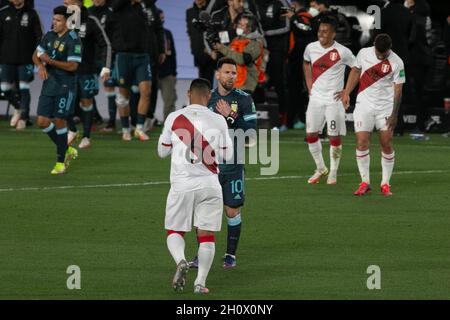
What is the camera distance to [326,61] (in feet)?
64.6

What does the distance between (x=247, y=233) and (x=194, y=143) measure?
145 inches

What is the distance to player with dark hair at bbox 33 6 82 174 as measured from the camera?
66.8ft

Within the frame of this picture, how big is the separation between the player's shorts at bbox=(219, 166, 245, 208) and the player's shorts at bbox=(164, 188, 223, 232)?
135 cm

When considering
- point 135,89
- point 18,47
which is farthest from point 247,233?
point 18,47

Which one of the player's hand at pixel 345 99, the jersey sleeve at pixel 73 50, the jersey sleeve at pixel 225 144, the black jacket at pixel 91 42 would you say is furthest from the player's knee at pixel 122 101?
the jersey sleeve at pixel 225 144

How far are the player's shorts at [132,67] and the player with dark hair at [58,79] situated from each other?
466 cm

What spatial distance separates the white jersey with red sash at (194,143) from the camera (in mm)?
11273

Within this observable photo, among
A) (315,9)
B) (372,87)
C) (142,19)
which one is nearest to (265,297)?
(372,87)

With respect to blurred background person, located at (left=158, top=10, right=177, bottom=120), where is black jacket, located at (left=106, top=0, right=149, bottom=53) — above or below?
above

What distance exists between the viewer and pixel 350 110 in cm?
2823

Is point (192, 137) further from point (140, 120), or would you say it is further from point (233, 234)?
point (140, 120)

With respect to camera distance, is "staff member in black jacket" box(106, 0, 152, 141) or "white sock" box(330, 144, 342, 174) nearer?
"white sock" box(330, 144, 342, 174)

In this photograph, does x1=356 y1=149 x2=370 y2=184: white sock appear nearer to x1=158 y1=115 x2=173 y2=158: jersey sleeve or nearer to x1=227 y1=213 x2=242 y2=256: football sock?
x1=227 y1=213 x2=242 y2=256: football sock

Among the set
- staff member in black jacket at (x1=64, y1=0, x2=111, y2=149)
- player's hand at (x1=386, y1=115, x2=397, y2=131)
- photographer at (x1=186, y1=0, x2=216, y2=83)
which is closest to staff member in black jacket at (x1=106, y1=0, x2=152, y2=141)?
staff member in black jacket at (x1=64, y1=0, x2=111, y2=149)
